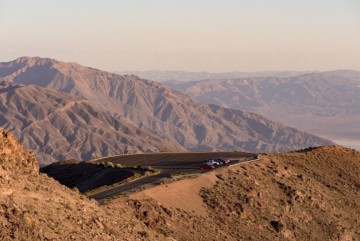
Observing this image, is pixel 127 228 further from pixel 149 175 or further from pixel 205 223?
pixel 149 175

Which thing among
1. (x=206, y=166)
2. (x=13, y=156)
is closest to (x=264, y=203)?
(x=206, y=166)

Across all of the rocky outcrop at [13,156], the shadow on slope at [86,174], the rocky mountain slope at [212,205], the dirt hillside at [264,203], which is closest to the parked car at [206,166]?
the dirt hillside at [264,203]

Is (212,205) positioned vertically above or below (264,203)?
above

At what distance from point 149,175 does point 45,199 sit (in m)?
29.5

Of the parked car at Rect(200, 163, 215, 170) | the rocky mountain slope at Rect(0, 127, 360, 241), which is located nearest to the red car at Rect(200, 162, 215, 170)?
the parked car at Rect(200, 163, 215, 170)

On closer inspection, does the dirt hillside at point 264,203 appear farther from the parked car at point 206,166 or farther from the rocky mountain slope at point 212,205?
the parked car at point 206,166

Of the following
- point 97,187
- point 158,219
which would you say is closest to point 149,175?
point 97,187

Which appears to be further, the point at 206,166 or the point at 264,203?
the point at 206,166

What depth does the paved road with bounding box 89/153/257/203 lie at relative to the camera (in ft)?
175

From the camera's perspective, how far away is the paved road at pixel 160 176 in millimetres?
53194

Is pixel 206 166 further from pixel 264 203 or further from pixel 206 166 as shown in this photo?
pixel 264 203

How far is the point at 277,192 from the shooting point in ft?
206

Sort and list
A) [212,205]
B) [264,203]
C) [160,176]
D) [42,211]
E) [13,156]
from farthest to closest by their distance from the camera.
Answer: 1. [160,176]
2. [264,203]
3. [212,205]
4. [13,156]
5. [42,211]

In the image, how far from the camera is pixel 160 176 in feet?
206
